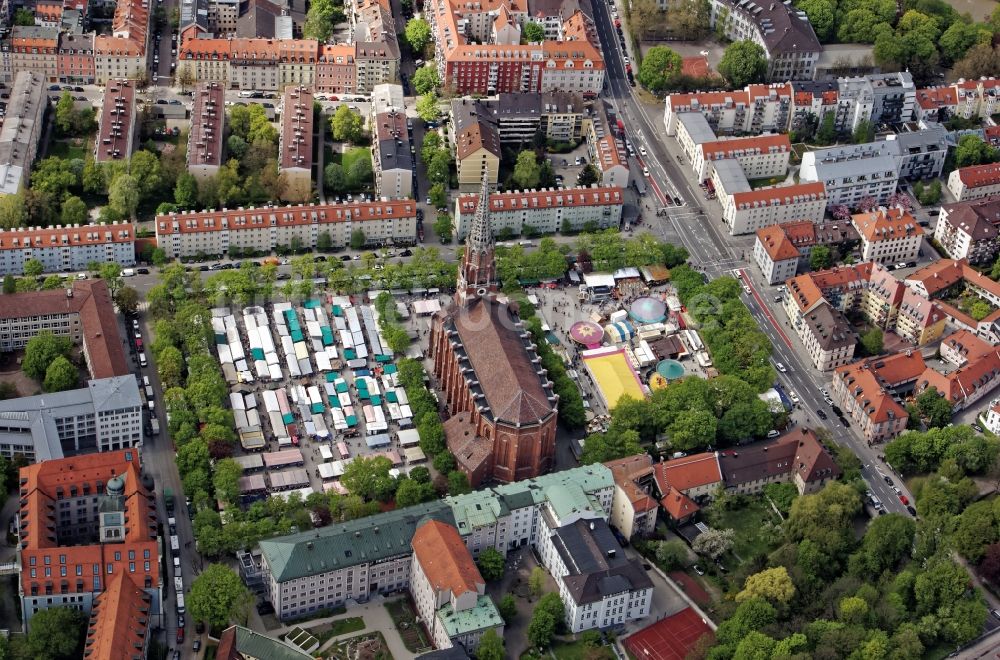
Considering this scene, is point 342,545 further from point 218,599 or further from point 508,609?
point 508,609

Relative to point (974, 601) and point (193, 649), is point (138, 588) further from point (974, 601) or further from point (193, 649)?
point (974, 601)

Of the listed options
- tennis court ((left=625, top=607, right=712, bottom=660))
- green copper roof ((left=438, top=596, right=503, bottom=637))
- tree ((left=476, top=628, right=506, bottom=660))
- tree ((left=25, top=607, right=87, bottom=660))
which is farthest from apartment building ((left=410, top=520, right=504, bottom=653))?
tree ((left=25, top=607, right=87, bottom=660))

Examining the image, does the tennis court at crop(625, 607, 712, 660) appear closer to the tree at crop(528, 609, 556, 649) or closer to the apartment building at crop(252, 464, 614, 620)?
the tree at crop(528, 609, 556, 649)

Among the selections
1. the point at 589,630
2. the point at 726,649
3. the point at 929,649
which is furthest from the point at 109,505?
the point at 929,649

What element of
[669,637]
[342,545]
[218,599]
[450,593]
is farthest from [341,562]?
[669,637]

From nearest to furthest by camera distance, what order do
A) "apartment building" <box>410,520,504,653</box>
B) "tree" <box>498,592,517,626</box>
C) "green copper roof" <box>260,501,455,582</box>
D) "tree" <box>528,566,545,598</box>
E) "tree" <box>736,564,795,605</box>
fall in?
"apartment building" <box>410,520,504,653</box> < "green copper roof" <box>260,501,455,582</box> < "tree" <box>498,592,517,626</box> < "tree" <box>736,564,795,605</box> < "tree" <box>528,566,545,598</box>

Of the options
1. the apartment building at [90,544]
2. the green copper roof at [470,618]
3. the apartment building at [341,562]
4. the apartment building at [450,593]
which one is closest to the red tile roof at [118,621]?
the apartment building at [90,544]
